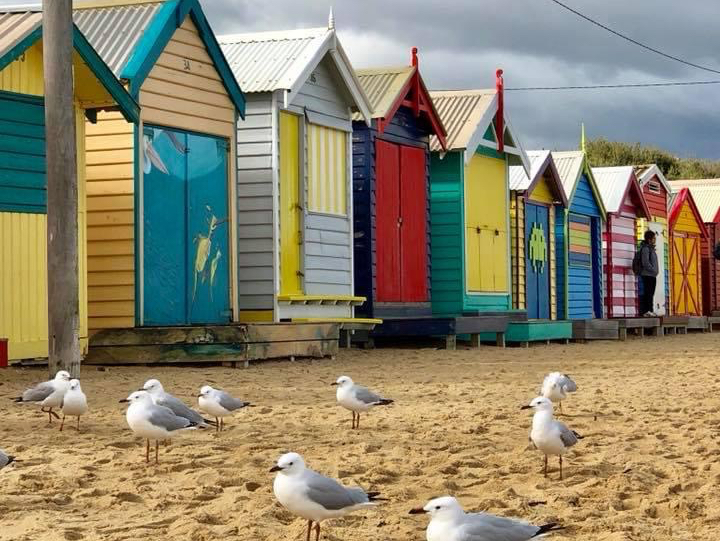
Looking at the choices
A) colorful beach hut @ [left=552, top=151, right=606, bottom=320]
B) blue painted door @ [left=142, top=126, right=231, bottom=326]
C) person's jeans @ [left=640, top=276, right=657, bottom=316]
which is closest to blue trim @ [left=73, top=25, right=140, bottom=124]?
blue painted door @ [left=142, top=126, right=231, bottom=326]

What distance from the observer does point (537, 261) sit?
2517 centimetres

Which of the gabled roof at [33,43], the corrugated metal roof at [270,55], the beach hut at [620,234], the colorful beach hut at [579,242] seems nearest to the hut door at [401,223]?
the corrugated metal roof at [270,55]

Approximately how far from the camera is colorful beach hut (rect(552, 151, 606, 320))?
87.6 feet

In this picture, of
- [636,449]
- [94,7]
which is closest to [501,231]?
[94,7]

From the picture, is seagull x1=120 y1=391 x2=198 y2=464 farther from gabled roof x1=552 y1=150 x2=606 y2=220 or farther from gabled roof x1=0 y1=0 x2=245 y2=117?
gabled roof x1=552 y1=150 x2=606 y2=220

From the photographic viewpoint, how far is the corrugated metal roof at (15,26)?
12492 mm

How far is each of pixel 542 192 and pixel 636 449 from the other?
678 inches

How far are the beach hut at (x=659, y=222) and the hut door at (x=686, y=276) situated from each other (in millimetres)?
792

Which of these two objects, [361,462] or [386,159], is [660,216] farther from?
[361,462]

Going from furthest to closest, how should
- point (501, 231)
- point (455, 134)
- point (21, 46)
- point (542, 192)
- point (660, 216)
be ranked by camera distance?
point (660, 216)
point (542, 192)
point (501, 231)
point (455, 134)
point (21, 46)

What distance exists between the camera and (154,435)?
25.3 feet

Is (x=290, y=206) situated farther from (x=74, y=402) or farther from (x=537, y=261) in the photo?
(x=537, y=261)

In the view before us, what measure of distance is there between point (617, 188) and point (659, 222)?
3.14 metres

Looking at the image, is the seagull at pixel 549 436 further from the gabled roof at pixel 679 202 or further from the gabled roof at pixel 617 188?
the gabled roof at pixel 679 202
